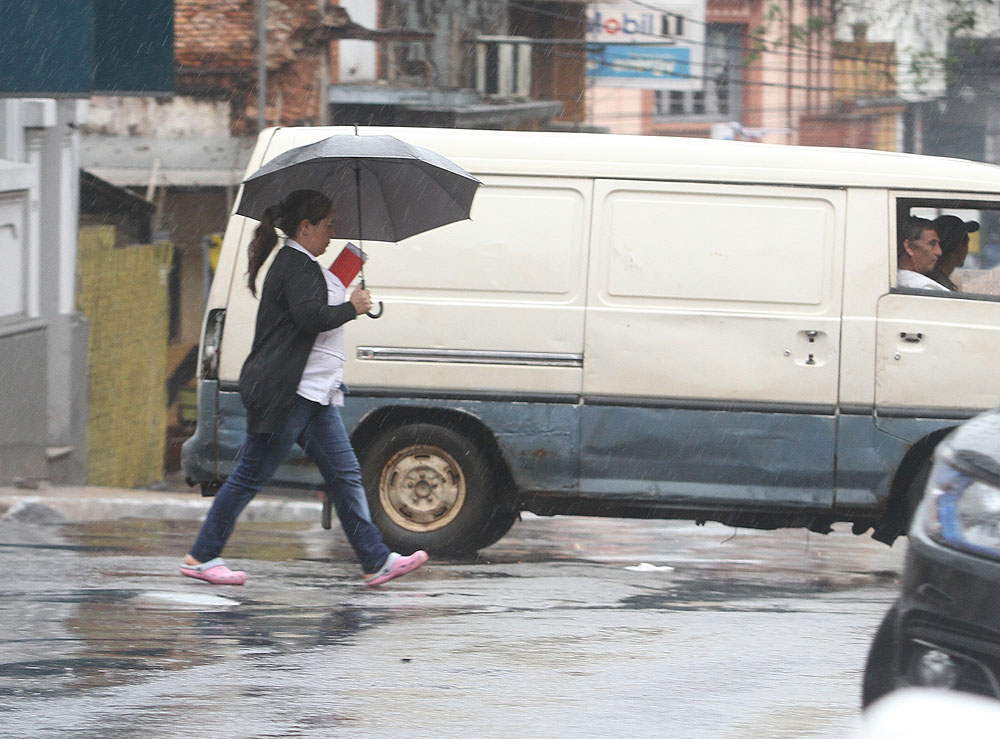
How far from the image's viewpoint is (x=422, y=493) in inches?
319

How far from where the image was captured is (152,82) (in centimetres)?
1140

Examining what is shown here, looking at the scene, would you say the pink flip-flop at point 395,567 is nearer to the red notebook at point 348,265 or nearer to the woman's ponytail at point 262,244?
the red notebook at point 348,265

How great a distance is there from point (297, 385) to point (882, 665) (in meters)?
3.49

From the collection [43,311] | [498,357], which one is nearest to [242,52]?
[43,311]

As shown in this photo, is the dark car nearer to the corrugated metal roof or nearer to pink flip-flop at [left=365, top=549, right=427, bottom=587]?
pink flip-flop at [left=365, top=549, right=427, bottom=587]

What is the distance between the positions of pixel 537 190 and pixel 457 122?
12.4 m

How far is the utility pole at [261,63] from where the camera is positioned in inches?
715

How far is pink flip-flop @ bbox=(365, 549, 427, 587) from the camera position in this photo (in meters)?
6.87

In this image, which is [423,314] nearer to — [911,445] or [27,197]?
[911,445]

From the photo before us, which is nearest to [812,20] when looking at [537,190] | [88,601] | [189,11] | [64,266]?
[189,11]

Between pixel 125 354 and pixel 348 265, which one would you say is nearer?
pixel 348 265

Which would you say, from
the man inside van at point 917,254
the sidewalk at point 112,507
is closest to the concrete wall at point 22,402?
the sidewalk at point 112,507

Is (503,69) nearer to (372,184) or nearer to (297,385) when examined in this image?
(372,184)

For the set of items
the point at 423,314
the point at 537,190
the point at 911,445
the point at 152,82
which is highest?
the point at 152,82
